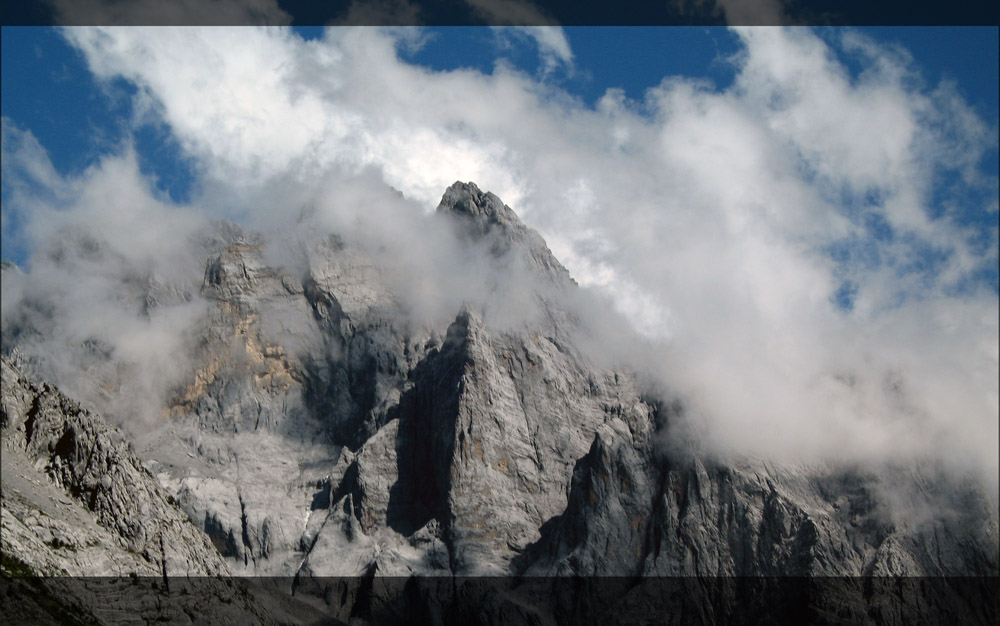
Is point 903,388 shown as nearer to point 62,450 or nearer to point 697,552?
point 697,552

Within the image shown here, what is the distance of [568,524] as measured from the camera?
192 meters

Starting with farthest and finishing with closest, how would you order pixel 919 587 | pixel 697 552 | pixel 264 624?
pixel 697 552
pixel 919 587
pixel 264 624

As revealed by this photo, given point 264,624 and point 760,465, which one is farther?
point 760,465

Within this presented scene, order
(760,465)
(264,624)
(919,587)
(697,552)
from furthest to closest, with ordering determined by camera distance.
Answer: (760,465), (697,552), (919,587), (264,624)

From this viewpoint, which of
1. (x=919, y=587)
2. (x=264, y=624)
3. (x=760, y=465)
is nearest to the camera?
(x=264, y=624)

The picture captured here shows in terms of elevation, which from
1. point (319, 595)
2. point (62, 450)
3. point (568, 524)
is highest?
point (568, 524)

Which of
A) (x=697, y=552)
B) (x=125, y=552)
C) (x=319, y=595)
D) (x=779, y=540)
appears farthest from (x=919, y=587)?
(x=125, y=552)

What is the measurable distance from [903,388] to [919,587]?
37434mm

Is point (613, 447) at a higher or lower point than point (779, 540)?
higher

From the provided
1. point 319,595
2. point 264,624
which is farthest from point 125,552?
point 319,595

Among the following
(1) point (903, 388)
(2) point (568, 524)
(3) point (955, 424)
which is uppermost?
(1) point (903, 388)

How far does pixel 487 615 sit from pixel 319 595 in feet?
104

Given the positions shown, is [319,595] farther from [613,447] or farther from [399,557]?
[613,447]

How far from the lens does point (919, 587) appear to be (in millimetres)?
169250
